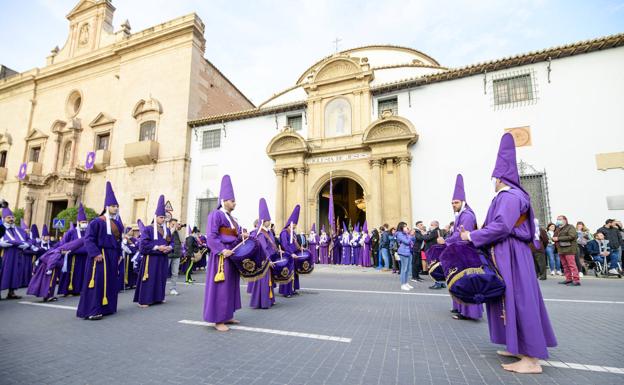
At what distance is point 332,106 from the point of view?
1852cm

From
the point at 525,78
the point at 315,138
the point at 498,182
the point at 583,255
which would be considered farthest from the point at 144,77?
the point at 583,255

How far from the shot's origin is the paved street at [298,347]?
300 centimetres

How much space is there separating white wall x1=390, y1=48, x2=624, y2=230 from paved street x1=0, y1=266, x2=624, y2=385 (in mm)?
8455

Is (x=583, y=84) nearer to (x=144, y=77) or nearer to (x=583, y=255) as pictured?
(x=583, y=255)

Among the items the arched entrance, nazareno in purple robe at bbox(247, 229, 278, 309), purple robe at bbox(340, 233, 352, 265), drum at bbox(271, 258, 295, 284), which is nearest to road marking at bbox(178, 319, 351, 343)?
nazareno in purple robe at bbox(247, 229, 278, 309)

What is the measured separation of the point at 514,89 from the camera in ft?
48.1

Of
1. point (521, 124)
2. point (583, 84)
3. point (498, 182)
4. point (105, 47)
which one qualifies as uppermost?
point (105, 47)

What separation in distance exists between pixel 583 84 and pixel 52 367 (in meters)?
18.8

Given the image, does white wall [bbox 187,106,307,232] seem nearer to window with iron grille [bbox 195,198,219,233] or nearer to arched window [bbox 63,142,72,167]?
window with iron grille [bbox 195,198,219,233]

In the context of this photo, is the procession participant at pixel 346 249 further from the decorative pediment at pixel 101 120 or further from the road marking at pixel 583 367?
the decorative pediment at pixel 101 120

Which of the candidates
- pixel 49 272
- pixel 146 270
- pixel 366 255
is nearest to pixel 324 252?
pixel 366 255

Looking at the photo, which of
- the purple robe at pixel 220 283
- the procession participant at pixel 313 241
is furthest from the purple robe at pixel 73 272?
the procession participant at pixel 313 241

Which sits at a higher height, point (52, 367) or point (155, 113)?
point (155, 113)

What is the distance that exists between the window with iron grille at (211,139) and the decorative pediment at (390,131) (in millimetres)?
10126
